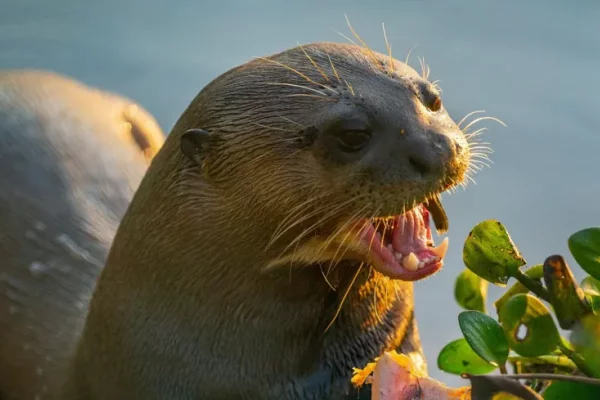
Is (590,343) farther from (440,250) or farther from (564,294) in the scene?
(440,250)

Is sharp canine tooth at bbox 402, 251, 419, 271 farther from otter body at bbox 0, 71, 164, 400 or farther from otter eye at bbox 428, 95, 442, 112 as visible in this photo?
otter body at bbox 0, 71, 164, 400

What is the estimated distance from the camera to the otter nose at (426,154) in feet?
2.64

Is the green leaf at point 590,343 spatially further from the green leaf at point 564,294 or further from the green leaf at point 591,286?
the green leaf at point 591,286

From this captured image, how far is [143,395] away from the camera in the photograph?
1003mm

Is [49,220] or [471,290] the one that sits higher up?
[471,290]

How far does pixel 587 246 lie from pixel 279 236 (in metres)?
0.27

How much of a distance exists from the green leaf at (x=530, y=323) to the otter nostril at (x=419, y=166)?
0.13 meters

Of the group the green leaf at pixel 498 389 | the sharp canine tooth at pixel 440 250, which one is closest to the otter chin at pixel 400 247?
the sharp canine tooth at pixel 440 250

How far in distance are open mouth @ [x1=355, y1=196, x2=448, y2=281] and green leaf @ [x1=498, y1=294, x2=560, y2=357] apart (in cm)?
11

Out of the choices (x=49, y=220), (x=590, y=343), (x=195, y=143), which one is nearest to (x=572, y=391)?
(x=590, y=343)

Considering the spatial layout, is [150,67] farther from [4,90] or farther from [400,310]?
[400,310]

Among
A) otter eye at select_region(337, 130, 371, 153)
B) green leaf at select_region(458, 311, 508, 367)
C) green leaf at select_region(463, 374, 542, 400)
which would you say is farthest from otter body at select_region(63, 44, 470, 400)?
green leaf at select_region(463, 374, 542, 400)

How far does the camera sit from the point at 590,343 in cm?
69

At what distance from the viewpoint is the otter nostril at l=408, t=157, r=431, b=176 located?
2.64ft
